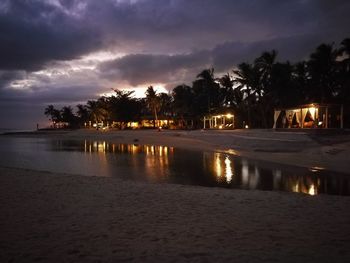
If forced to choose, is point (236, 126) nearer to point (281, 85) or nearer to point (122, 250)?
point (281, 85)

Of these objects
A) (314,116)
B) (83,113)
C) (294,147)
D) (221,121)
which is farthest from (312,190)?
(83,113)

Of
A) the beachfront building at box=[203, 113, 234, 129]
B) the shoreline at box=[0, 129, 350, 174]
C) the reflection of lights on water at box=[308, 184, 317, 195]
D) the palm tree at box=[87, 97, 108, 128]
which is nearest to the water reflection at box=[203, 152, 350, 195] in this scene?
the reflection of lights on water at box=[308, 184, 317, 195]

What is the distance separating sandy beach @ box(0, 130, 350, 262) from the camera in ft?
16.7

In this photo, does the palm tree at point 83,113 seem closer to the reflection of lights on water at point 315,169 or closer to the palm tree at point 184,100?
the palm tree at point 184,100

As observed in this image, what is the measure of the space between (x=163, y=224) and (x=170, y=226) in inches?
8.0

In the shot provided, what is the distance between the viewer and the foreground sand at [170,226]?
5.09 m

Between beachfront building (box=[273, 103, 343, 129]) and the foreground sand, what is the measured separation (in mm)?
25103

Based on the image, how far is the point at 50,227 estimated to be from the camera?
641cm

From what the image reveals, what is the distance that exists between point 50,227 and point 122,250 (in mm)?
1950

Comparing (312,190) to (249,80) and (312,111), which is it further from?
(249,80)

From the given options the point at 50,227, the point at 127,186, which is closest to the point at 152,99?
the point at 127,186

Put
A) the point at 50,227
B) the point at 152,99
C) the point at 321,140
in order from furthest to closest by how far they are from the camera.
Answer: the point at 152,99, the point at 321,140, the point at 50,227

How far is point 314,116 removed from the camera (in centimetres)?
3253

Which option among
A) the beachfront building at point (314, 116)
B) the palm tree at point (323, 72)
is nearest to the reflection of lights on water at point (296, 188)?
the beachfront building at point (314, 116)
